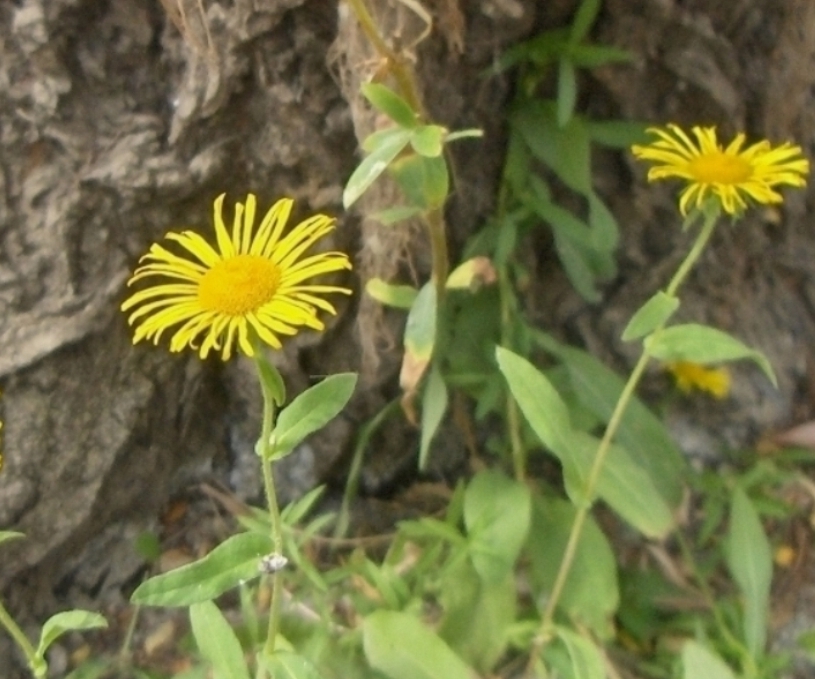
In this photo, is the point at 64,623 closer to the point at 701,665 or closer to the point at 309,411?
the point at 309,411

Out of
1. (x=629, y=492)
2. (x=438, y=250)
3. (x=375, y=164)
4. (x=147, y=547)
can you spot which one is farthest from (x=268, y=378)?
(x=147, y=547)

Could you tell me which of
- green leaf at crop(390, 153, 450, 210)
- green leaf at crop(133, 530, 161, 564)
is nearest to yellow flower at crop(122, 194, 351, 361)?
green leaf at crop(390, 153, 450, 210)

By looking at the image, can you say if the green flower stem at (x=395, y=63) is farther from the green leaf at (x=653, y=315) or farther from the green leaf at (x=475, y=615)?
the green leaf at (x=475, y=615)

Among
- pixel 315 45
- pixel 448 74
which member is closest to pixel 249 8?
pixel 315 45

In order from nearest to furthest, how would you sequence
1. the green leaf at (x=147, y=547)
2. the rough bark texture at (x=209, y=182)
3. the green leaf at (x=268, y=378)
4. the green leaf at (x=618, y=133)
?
1. the green leaf at (x=268, y=378)
2. the rough bark texture at (x=209, y=182)
3. the green leaf at (x=618, y=133)
4. the green leaf at (x=147, y=547)

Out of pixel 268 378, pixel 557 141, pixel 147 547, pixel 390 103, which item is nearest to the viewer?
pixel 268 378

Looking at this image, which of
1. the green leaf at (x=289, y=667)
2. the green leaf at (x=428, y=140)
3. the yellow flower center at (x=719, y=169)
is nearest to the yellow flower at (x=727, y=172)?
the yellow flower center at (x=719, y=169)

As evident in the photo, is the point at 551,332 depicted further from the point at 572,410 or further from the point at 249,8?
the point at 249,8

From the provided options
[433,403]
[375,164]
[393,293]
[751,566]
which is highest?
[375,164]
